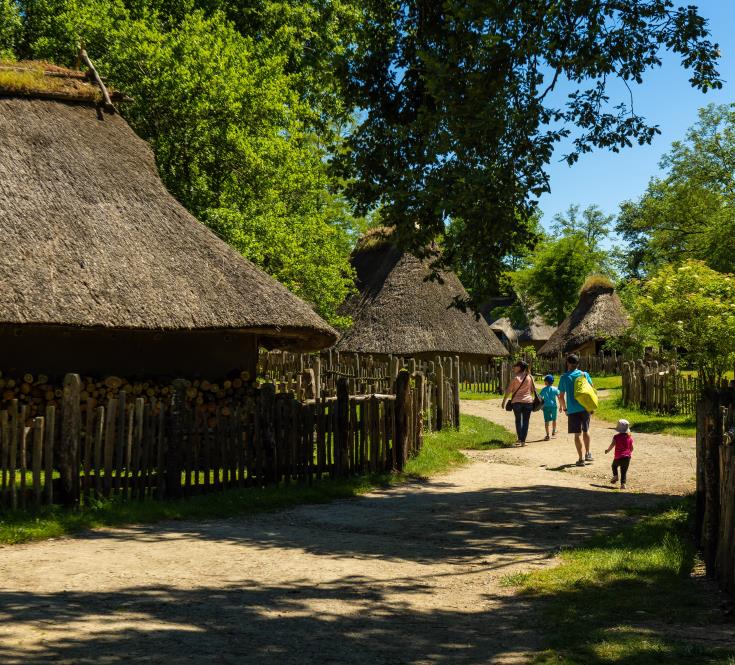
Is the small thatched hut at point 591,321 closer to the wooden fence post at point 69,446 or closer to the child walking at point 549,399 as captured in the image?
the child walking at point 549,399

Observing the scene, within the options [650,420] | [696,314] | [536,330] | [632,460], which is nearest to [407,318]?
[650,420]

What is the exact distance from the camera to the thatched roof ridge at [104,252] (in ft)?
42.7

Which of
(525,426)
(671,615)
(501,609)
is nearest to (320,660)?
(501,609)

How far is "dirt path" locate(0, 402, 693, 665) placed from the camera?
532 cm

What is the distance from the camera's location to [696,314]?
75.3ft

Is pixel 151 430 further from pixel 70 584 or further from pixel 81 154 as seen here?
pixel 81 154

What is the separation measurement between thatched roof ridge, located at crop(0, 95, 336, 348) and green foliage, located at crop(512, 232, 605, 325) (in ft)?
136

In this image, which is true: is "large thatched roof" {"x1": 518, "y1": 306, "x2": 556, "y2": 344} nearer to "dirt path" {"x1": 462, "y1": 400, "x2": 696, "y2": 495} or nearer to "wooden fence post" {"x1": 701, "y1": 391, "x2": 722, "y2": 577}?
"dirt path" {"x1": 462, "y1": 400, "x2": 696, "y2": 495}

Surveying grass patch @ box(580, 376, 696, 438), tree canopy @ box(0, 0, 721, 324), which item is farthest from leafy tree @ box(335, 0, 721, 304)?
grass patch @ box(580, 376, 696, 438)

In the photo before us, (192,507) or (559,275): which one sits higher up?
(559,275)

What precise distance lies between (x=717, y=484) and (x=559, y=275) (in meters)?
50.9

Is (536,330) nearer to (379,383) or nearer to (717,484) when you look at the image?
(379,383)

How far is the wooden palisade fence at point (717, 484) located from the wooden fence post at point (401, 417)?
543 centimetres

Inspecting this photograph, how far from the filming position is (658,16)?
39.5 ft
